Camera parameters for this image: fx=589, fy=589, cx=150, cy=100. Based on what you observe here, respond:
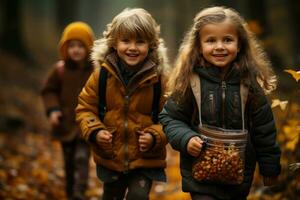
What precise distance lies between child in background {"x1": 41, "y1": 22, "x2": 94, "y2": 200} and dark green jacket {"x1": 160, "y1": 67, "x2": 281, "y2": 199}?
2555 millimetres

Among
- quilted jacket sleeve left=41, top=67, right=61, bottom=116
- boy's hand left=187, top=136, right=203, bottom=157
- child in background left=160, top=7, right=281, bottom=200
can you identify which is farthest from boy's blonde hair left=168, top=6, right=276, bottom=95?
quilted jacket sleeve left=41, top=67, right=61, bottom=116

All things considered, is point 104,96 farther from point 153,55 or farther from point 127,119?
point 153,55

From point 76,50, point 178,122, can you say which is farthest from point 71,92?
point 178,122

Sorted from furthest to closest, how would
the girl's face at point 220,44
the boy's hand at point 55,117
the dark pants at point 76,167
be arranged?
the boy's hand at point 55,117
the dark pants at point 76,167
the girl's face at point 220,44

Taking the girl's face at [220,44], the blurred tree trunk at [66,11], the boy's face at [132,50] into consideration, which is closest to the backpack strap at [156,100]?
the boy's face at [132,50]

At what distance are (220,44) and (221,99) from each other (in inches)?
16.5

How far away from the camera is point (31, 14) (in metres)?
44.3

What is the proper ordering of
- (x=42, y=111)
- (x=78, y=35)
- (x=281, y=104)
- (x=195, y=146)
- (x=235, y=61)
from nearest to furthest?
(x=195, y=146), (x=235, y=61), (x=281, y=104), (x=78, y=35), (x=42, y=111)

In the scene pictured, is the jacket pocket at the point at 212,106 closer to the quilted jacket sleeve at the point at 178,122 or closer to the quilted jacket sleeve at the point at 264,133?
the quilted jacket sleeve at the point at 178,122

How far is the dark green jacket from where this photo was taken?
4277 mm

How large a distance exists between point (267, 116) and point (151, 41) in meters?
1.33

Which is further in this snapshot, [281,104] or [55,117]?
[55,117]

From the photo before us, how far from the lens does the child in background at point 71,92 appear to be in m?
6.76

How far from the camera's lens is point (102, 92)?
5043 millimetres
